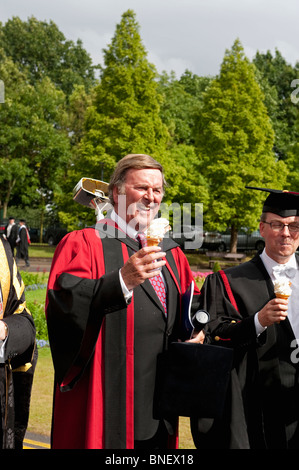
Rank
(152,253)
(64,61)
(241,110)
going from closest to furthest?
(152,253), (241,110), (64,61)

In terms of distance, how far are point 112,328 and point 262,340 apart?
102cm

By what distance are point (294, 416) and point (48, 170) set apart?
36.0 meters

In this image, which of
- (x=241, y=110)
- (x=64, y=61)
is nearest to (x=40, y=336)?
(x=241, y=110)

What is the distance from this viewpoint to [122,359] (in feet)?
9.62

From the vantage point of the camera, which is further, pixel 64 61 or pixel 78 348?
pixel 64 61

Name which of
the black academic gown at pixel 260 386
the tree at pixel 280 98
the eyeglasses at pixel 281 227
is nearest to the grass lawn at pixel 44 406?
the black academic gown at pixel 260 386

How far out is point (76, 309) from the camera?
2771 millimetres

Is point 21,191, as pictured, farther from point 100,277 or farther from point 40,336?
point 100,277

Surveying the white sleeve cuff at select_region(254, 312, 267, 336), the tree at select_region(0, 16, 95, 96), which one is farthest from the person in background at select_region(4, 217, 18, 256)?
the tree at select_region(0, 16, 95, 96)

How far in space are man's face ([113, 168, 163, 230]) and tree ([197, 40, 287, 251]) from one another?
24.0 meters

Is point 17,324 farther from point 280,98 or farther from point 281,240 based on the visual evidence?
point 280,98

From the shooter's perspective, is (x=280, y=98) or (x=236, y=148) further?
(x=280, y=98)

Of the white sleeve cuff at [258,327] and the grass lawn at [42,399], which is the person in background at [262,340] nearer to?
the white sleeve cuff at [258,327]

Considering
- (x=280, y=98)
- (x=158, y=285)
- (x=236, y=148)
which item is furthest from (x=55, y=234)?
(x=158, y=285)
